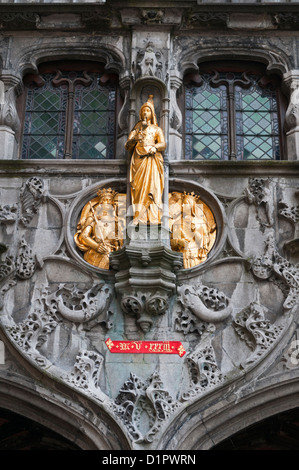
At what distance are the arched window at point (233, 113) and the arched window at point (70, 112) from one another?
54.7 inches

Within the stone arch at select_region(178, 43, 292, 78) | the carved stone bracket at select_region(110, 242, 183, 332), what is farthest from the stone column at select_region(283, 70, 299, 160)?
the carved stone bracket at select_region(110, 242, 183, 332)

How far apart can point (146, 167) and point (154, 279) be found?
72.0 inches

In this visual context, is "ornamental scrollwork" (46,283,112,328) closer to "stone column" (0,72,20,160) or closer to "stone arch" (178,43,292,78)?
A: "stone column" (0,72,20,160)

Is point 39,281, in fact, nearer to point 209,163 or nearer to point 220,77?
point 209,163

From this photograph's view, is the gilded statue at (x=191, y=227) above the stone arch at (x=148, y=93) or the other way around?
the other way around

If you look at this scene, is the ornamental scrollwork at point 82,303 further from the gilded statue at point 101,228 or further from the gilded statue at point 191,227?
the gilded statue at point 191,227

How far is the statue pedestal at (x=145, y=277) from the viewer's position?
12438mm

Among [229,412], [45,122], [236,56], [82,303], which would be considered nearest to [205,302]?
[229,412]

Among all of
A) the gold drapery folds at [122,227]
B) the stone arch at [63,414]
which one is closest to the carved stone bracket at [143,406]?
the stone arch at [63,414]

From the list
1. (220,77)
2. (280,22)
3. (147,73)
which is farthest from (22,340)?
(280,22)

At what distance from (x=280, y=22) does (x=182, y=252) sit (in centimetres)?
464

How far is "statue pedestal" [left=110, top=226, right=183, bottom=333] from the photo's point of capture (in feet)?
40.8

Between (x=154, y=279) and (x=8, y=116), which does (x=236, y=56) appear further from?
(x=154, y=279)

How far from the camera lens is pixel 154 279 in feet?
41.0
